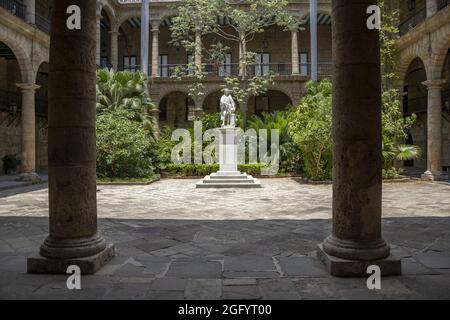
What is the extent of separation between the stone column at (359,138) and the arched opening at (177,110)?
24.9m

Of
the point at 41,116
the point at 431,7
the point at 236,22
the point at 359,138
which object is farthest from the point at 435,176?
the point at 41,116

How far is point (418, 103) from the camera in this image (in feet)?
73.3

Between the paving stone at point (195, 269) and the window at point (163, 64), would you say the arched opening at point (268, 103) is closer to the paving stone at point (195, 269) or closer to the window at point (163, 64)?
the window at point (163, 64)

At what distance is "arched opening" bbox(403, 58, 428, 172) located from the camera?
22.2 m

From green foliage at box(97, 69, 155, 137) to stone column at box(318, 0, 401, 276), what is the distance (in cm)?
1336

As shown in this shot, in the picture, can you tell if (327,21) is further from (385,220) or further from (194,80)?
(385,220)

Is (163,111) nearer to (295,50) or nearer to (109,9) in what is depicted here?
(109,9)

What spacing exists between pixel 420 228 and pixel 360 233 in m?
2.78

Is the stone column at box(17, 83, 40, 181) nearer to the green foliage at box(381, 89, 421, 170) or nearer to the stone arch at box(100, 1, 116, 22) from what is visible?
the stone arch at box(100, 1, 116, 22)

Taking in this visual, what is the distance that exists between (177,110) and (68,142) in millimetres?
25052

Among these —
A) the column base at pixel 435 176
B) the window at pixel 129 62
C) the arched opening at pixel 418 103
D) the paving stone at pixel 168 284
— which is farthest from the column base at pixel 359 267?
the window at pixel 129 62

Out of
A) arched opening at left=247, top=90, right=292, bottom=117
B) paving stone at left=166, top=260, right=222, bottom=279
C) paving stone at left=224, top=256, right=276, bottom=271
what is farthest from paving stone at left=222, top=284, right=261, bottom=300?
arched opening at left=247, top=90, right=292, bottom=117

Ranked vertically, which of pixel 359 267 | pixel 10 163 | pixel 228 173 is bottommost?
pixel 359 267
